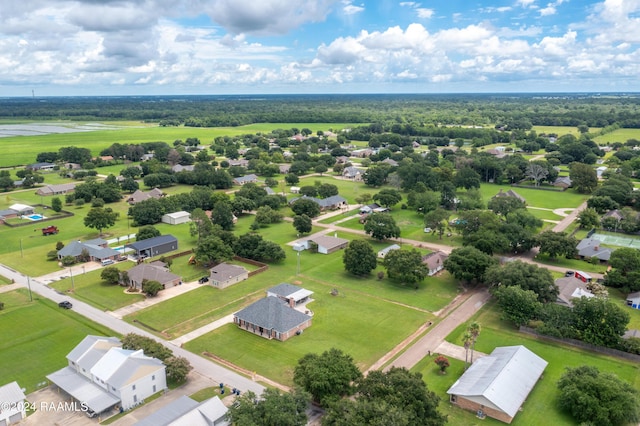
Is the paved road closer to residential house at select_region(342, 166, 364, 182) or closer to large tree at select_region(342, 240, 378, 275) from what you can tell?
large tree at select_region(342, 240, 378, 275)

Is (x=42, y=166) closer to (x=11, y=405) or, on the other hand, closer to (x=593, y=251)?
(x=11, y=405)

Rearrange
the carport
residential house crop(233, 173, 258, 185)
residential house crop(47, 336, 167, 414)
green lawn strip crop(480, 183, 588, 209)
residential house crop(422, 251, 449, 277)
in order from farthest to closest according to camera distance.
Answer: residential house crop(233, 173, 258, 185)
green lawn strip crop(480, 183, 588, 209)
residential house crop(422, 251, 449, 277)
residential house crop(47, 336, 167, 414)
the carport

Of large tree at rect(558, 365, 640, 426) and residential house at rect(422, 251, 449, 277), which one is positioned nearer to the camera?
large tree at rect(558, 365, 640, 426)

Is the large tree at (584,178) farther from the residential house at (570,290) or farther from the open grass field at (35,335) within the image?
the open grass field at (35,335)

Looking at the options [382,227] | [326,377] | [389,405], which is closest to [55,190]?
[382,227]

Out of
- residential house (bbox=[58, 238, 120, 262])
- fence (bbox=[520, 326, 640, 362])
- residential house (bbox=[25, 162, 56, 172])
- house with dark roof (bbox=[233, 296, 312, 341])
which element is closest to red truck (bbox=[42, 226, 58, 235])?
residential house (bbox=[58, 238, 120, 262])

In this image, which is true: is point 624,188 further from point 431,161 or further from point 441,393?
point 441,393
